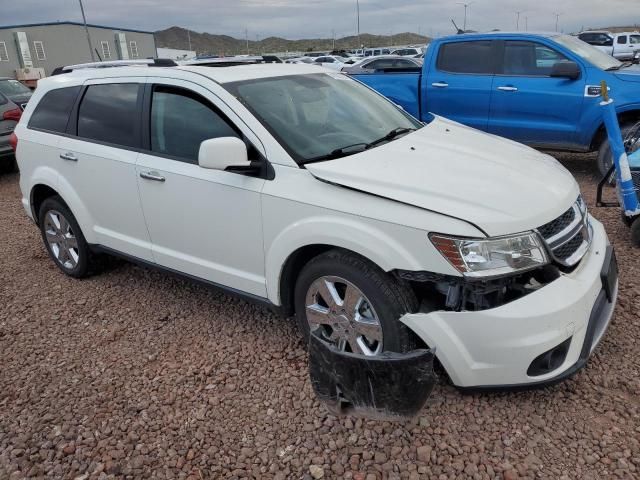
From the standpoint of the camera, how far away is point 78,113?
4.07 meters

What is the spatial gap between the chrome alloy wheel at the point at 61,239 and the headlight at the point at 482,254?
3.25 meters

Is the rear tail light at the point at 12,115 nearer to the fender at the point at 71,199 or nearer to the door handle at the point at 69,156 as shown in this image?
the fender at the point at 71,199

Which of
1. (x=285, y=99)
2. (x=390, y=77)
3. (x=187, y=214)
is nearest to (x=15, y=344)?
(x=187, y=214)

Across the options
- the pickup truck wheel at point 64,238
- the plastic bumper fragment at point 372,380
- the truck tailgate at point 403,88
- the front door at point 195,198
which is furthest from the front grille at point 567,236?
the truck tailgate at point 403,88

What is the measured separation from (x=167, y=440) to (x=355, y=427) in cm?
95

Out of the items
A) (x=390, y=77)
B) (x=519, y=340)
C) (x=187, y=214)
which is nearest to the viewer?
(x=519, y=340)

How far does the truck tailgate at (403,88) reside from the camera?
288 inches

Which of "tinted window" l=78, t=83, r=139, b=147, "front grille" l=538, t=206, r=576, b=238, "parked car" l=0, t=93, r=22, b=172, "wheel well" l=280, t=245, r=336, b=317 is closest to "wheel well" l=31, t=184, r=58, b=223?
"tinted window" l=78, t=83, r=139, b=147

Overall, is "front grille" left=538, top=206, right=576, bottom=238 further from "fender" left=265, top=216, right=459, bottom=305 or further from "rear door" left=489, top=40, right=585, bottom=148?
"rear door" left=489, top=40, right=585, bottom=148

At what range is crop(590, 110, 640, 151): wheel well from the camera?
6160 millimetres

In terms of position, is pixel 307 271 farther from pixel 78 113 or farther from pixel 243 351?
pixel 78 113

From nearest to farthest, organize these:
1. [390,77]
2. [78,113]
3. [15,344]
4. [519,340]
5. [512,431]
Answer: [519,340] → [512,431] → [15,344] → [78,113] → [390,77]

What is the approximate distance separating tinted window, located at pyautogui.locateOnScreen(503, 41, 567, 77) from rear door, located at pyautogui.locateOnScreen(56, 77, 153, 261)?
4.98m

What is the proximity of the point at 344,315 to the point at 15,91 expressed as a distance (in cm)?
1108
